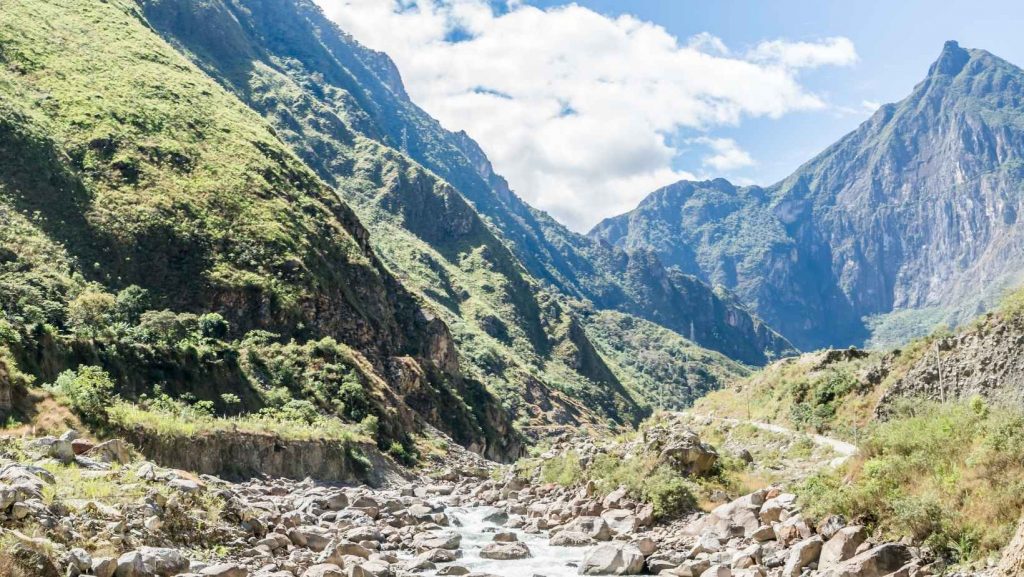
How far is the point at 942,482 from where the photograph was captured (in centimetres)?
2317

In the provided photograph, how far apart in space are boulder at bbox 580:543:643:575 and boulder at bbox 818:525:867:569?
240 inches

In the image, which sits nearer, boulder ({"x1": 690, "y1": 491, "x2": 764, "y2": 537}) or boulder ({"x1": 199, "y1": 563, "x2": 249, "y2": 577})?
boulder ({"x1": 199, "y1": 563, "x2": 249, "y2": 577})

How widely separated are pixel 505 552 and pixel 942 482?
15.5m

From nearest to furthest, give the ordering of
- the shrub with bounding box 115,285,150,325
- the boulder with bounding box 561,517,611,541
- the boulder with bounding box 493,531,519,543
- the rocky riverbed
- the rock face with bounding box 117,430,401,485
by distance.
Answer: the rocky riverbed < the boulder with bounding box 561,517,611,541 < the boulder with bounding box 493,531,519,543 < the rock face with bounding box 117,430,401,485 < the shrub with bounding box 115,285,150,325

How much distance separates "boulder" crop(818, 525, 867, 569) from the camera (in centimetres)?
2222

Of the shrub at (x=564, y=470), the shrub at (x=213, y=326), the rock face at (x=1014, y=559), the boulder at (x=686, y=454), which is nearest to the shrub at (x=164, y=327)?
the shrub at (x=213, y=326)

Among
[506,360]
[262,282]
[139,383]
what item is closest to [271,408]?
[139,383]

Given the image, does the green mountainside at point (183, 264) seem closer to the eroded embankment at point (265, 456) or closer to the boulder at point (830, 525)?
the eroded embankment at point (265, 456)

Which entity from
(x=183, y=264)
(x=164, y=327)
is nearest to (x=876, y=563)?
(x=164, y=327)

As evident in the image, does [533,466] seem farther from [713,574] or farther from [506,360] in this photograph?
[506,360]

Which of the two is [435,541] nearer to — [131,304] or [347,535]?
[347,535]

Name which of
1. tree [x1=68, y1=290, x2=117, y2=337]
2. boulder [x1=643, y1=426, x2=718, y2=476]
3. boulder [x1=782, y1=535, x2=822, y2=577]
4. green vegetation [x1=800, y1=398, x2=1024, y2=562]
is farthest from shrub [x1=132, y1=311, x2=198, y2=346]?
boulder [x1=782, y1=535, x2=822, y2=577]

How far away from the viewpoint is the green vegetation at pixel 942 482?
20688 millimetres

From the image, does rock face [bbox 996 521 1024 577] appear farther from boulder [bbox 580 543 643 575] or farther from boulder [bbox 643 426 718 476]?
boulder [bbox 643 426 718 476]
